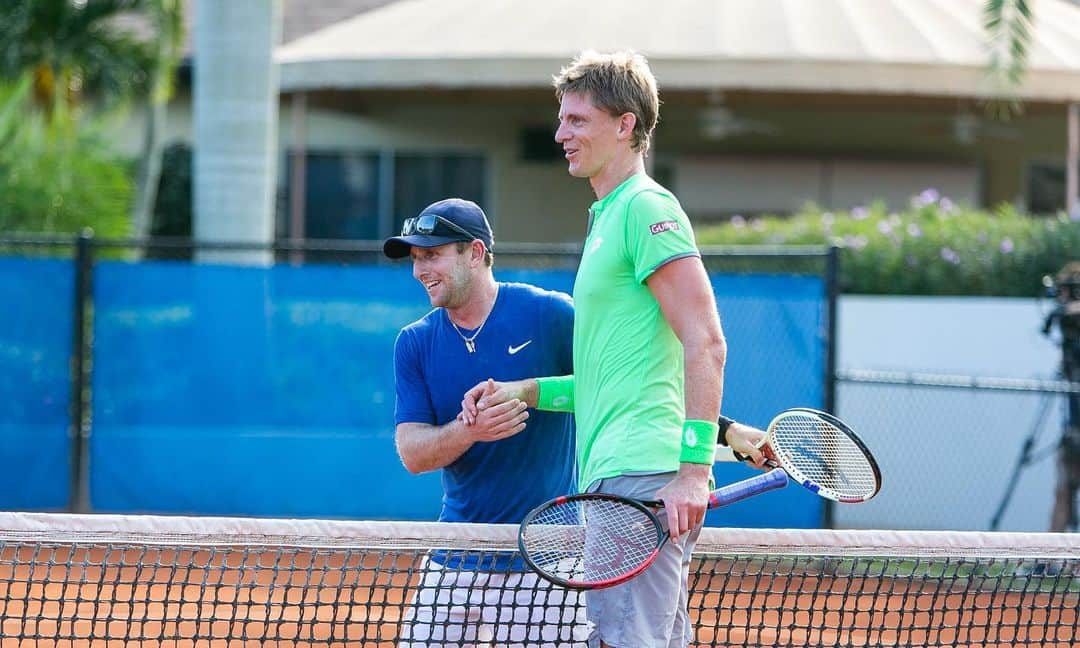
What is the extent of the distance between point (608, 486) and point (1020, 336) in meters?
7.35

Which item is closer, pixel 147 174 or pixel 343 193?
pixel 147 174

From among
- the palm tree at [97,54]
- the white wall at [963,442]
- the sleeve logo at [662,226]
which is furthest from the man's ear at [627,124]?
the palm tree at [97,54]

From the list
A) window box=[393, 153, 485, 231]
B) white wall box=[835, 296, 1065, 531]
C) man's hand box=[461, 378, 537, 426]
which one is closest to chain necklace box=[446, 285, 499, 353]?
man's hand box=[461, 378, 537, 426]

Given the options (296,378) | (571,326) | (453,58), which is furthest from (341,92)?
(571,326)

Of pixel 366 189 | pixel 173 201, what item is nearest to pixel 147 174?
pixel 173 201

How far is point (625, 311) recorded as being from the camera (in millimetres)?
3266

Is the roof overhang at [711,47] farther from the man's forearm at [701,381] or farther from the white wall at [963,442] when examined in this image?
the man's forearm at [701,381]

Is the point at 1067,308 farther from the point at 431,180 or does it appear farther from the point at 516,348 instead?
the point at 431,180

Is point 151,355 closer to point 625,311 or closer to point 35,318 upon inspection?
point 35,318

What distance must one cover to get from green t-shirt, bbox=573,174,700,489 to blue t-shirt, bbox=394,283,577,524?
2.02 feet

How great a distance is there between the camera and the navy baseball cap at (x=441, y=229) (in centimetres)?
379

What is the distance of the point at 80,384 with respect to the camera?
9.65m

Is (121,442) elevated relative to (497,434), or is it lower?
lower

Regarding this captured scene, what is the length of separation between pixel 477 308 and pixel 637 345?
79 cm
